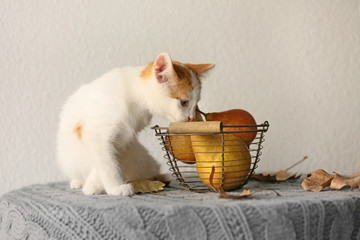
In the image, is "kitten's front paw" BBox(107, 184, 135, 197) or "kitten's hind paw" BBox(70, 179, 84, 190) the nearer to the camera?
"kitten's front paw" BBox(107, 184, 135, 197)

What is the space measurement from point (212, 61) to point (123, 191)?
2.61 feet

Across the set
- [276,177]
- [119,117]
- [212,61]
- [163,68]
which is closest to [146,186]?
[119,117]

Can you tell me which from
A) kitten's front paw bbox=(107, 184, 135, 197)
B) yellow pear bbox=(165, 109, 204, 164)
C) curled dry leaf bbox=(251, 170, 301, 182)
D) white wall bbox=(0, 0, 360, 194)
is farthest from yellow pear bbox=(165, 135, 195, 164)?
white wall bbox=(0, 0, 360, 194)

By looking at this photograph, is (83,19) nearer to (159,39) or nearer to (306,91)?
(159,39)

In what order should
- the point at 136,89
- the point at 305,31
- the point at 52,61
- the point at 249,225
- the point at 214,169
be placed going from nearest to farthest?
the point at 249,225 → the point at 214,169 → the point at 136,89 → the point at 52,61 → the point at 305,31

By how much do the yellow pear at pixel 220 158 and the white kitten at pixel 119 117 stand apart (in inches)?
5.7

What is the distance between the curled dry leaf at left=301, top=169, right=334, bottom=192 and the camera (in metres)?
0.77

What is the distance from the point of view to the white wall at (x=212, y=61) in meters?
1.32

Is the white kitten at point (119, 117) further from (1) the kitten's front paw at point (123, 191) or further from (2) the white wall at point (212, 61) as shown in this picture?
(2) the white wall at point (212, 61)

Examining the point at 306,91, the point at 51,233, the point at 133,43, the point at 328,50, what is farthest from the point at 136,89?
the point at 328,50

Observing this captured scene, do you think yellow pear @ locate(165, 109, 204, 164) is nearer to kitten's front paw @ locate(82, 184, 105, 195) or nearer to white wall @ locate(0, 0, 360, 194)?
kitten's front paw @ locate(82, 184, 105, 195)

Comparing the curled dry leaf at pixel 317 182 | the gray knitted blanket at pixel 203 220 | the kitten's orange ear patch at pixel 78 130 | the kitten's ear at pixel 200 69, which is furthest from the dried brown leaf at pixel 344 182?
the kitten's orange ear patch at pixel 78 130

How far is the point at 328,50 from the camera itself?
1.46m

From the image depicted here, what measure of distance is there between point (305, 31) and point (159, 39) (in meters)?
0.61
